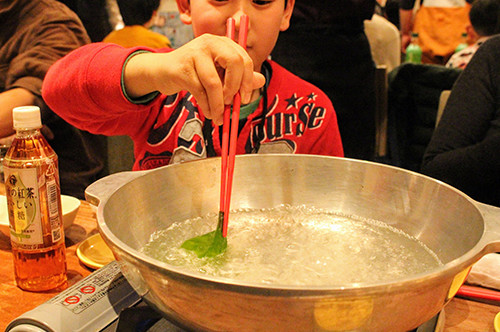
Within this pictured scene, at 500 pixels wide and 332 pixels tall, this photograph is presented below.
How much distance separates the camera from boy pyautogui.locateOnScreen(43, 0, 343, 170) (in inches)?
28.5

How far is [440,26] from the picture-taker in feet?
14.5

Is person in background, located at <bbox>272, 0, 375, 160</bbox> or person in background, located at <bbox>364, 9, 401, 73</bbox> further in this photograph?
person in background, located at <bbox>364, 9, 401, 73</bbox>

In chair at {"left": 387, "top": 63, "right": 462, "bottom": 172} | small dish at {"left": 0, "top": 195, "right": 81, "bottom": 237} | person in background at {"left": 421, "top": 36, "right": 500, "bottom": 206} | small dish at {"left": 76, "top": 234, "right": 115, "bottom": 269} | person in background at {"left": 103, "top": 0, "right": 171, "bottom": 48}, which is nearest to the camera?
small dish at {"left": 76, "top": 234, "right": 115, "bottom": 269}

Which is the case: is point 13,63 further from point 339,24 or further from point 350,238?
point 350,238

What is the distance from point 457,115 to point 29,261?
141 centimetres

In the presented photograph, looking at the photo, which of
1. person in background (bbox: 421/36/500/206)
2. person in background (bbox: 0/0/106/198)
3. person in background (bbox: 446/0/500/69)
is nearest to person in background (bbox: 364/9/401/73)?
person in background (bbox: 446/0/500/69)

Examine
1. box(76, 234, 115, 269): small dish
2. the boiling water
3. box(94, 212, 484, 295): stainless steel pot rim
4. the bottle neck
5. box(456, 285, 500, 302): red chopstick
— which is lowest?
box(76, 234, 115, 269): small dish

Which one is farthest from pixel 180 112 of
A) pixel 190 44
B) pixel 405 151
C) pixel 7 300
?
pixel 405 151

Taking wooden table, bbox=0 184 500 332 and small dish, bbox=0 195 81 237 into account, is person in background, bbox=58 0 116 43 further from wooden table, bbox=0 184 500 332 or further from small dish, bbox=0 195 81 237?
wooden table, bbox=0 184 500 332

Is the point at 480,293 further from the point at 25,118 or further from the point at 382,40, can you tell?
the point at 382,40

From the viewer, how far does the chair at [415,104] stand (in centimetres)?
280

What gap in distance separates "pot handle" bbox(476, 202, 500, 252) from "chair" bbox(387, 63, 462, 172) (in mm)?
2275

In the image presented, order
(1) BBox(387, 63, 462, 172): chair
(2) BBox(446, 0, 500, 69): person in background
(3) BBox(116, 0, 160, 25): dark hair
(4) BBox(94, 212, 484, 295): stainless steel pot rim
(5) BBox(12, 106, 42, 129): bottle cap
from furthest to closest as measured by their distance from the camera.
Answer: (3) BBox(116, 0, 160, 25): dark hair
(2) BBox(446, 0, 500, 69): person in background
(1) BBox(387, 63, 462, 172): chair
(5) BBox(12, 106, 42, 129): bottle cap
(4) BBox(94, 212, 484, 295): stainless steel pot rim

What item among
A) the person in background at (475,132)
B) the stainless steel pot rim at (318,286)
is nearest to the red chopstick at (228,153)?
the stainless steel pot rim at (318,286)
